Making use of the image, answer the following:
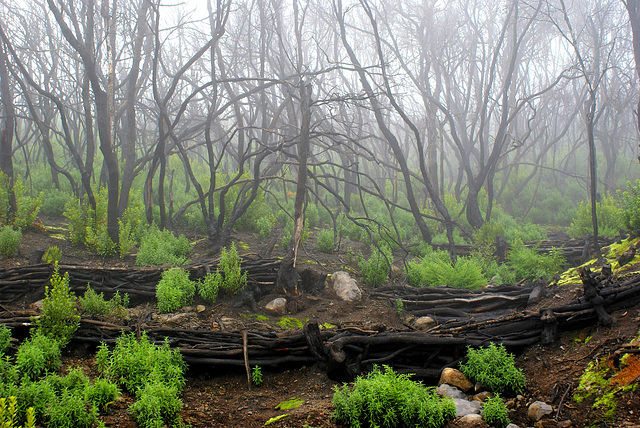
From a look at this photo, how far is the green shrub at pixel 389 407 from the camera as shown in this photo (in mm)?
2492

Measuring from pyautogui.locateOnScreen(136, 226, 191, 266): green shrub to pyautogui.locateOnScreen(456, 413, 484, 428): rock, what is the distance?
422 cm

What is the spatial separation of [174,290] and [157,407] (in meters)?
2.08

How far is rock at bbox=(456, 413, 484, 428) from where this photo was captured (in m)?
2.48

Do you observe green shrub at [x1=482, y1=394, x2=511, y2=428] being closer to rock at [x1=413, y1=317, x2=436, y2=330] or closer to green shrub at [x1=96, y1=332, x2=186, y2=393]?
rock at [x1=413, y1=317, x2=436, y2=330]

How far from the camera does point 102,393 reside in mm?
2645

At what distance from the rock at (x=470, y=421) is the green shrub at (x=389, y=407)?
6 centimetres

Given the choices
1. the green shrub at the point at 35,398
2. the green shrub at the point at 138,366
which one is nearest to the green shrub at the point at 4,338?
the green shrub at the point at 138,366

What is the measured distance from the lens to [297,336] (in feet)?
11.4

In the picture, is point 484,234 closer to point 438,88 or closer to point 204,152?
point 438,88

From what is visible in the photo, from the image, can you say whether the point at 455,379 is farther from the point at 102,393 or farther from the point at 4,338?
the point at 4,338

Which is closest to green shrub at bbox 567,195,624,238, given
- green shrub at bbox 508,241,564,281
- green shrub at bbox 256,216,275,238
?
green shrub at bbox 508,241,564,281

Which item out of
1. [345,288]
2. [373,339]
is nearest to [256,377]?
[373,339]

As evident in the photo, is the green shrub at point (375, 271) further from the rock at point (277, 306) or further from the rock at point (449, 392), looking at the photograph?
the rock at point (449, 392)

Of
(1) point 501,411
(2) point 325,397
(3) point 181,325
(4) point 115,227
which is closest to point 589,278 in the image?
(1) point 501,411
